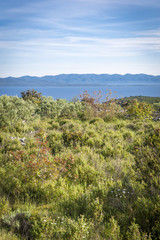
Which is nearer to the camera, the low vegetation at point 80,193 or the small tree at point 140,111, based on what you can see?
the low vegetation at point 80,193

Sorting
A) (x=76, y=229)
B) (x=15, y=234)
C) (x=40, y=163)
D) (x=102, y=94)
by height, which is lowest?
(x=15, y=234)

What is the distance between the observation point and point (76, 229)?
106 inches

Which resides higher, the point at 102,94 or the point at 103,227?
the point at 102,94

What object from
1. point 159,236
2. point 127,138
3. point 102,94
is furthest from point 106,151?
point 102,94

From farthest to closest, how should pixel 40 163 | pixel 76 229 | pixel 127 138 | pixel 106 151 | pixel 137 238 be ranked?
pixel 127 138
pixel 106 151
pixel 40 163
pixel 76 229
pixel 137 238

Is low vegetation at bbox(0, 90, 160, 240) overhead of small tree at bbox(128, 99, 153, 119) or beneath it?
beneath

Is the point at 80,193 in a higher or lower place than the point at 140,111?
lower

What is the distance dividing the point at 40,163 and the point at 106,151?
2496 millimetres

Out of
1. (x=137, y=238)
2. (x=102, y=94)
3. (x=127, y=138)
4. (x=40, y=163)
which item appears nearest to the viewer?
(x=137, y=238)

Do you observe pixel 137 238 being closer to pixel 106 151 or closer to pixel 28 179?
pixel 28 179

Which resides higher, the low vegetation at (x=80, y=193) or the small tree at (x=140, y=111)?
the small tree at (x=140, y=111)

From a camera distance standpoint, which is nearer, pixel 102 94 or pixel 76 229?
pixel 76 229

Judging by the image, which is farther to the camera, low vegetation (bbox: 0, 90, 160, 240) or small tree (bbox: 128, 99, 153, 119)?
small tree (bbox: 128, 99, 153, 119)

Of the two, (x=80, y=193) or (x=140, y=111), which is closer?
(x=80, y=193)
